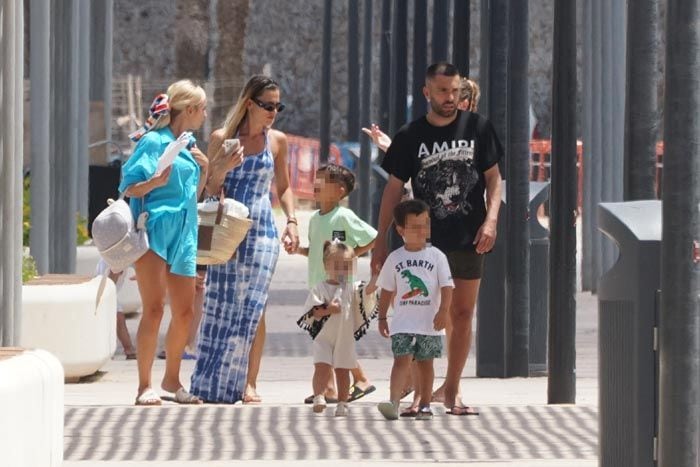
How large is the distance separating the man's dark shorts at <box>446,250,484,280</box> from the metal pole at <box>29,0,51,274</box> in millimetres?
6569

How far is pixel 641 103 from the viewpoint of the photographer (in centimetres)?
794

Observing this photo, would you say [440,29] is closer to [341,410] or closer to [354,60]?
[341,410]

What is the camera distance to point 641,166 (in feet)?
25.7

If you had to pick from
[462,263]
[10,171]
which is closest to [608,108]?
[462,263]

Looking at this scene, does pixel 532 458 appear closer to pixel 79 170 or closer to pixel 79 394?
pixel 79 394

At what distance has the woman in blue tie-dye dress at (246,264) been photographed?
1103cm

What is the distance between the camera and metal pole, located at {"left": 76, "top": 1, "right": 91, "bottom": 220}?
2311cm

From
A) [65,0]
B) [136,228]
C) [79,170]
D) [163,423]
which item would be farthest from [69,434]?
[79,170]

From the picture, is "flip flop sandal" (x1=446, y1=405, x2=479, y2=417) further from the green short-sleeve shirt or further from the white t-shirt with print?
the green short-sleeve shirt

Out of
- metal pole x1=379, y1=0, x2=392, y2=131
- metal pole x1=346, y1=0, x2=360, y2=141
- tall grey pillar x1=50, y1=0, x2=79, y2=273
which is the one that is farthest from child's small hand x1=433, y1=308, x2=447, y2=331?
metal pole x1=346, y1=0, x2=360, y2=141

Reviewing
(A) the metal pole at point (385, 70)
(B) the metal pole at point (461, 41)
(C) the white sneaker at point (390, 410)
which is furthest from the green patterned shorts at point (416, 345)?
(A) the metal pole at point (385, 70)

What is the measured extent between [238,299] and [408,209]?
177cm

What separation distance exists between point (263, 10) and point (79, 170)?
187ft

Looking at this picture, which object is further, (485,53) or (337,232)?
(485,53)
